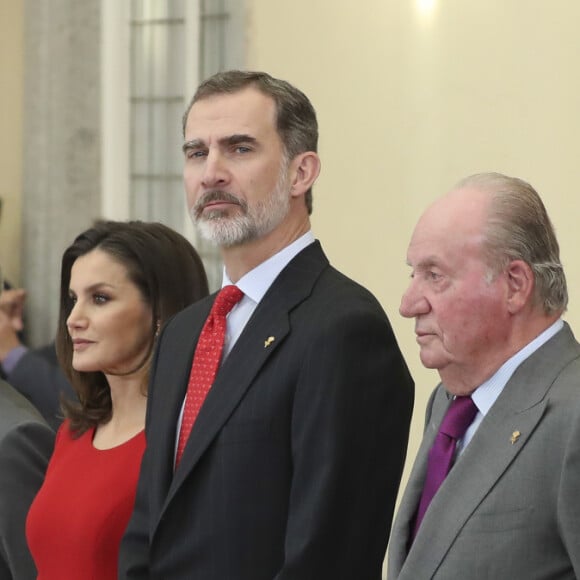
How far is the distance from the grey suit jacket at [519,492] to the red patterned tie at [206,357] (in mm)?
604

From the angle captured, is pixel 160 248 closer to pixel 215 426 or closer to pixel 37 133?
pixel 215 426

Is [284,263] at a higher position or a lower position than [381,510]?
higher

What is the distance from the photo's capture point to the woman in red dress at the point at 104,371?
3.24m

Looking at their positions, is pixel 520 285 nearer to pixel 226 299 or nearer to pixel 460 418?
pixel 460 418

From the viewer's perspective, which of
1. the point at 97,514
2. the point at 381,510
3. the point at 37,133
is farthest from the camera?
the point at 37,133

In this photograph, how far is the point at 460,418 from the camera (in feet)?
8.18

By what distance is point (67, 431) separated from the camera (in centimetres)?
356

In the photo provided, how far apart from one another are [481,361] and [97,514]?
3.78 feet

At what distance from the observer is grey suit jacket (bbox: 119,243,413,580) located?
8.45 ft

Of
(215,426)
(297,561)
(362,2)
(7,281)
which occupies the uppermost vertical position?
(362,2)

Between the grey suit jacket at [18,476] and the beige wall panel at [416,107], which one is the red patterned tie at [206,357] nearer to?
the grey suit jacket at [18,476]

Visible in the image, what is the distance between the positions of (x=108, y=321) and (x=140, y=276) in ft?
0.46

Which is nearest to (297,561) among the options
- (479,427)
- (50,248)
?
(479,427)

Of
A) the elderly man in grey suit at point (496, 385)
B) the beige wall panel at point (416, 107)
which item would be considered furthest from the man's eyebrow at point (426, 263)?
the beige wall panel at point (416, 107)
